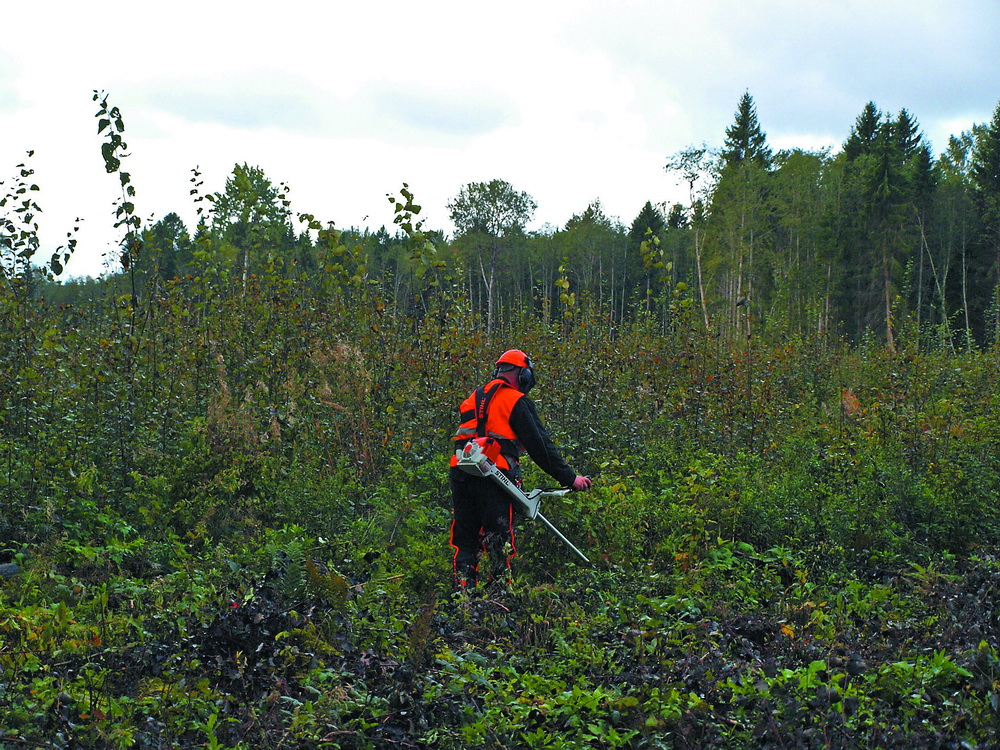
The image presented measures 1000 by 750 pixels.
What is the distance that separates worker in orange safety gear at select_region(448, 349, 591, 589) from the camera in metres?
5.91

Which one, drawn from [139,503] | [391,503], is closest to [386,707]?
[391,503]

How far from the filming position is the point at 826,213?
44688mm

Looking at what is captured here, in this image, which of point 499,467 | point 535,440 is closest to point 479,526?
point 499,467

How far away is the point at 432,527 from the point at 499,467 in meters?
1.30

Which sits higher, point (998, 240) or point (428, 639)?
point (998, 240)

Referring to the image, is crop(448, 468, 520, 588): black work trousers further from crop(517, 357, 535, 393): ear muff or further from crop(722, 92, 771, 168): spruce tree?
crop(722, 92, 771, 168): spruce tree

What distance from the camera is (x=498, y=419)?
598cm

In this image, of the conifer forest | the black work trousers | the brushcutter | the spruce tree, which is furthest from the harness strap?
the spruce tree

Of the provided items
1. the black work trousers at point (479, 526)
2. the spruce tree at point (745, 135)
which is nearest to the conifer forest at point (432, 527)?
the black work trousers at point (479, 526)

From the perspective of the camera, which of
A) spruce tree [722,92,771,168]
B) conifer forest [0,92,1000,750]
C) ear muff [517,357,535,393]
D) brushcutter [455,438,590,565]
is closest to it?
conifer forest [0,92,1000,750]

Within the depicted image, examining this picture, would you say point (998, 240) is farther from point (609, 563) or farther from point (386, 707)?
point (386, 707)

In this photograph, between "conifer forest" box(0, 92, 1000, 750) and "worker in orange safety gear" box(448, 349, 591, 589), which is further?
"worker in orange safety gear" box(448, 349, 591, 589)

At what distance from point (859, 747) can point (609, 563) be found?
2913 millimetres

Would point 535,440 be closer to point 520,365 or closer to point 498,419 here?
point 498,419
